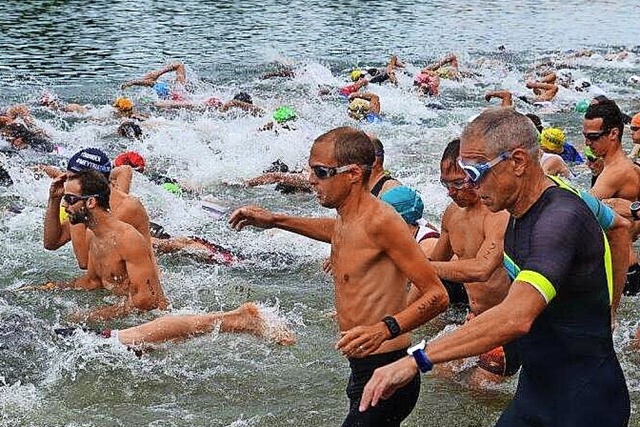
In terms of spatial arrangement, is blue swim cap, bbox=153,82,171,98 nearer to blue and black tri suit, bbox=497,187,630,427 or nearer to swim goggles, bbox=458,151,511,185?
blue and black tri suit, bbox=497,187,630,427

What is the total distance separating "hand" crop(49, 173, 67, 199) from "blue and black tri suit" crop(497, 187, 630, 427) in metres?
4.48

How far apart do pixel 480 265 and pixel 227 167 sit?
30.2 feet

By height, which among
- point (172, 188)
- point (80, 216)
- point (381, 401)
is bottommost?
point (172, 188)

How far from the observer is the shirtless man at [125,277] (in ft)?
21.4

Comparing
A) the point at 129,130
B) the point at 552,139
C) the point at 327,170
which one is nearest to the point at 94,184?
the point at 327,170

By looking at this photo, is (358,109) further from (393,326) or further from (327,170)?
(393,326)

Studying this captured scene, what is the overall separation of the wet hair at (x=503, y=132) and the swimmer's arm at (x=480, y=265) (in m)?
2.13

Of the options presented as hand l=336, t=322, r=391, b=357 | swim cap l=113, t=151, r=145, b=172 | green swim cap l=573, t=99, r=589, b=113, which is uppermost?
hand l=336, t=322, r=391, b=357

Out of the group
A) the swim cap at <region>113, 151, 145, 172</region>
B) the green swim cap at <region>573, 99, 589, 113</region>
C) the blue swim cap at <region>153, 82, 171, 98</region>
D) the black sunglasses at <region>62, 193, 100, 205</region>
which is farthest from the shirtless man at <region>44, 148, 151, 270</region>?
the green swim cap at <region>573, 99, 589, 113</region>

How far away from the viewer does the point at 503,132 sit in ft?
9.78

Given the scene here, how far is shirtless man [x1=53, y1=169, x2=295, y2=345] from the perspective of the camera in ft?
21.4

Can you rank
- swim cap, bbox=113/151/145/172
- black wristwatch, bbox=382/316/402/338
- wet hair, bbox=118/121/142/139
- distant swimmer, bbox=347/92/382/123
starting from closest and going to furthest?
black wristwatch, bbox=382/316/402/338
swim cap, bbox=113/151/145/172
wet hair, bbox=118/121/142/139
distant swimmer, bbox=347/92/382/123

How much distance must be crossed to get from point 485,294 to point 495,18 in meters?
39.2

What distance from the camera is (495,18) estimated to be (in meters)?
43.1
